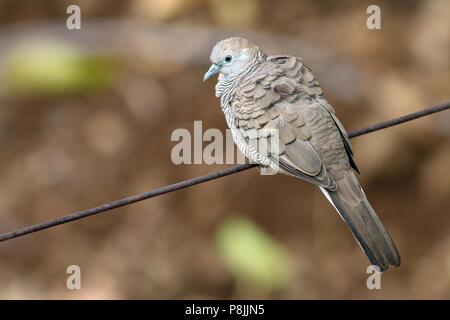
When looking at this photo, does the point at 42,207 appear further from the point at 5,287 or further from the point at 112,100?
the point at 112,100

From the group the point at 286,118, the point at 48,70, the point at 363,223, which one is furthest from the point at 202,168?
the point at 363,223

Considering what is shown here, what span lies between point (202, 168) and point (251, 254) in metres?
1.66

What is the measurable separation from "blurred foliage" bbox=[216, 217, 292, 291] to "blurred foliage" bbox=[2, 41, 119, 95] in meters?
2.01

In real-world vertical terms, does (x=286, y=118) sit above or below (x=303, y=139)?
above

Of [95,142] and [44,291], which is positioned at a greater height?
[95,142]

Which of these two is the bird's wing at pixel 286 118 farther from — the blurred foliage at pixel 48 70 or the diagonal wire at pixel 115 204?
the blurred foliage at pixel 48 70

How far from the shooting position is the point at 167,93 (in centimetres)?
823

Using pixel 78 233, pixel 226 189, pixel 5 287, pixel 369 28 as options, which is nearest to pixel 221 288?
pixel 226 189

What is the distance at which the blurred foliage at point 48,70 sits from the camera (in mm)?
5676

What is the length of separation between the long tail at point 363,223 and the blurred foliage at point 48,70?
2802 millimetres

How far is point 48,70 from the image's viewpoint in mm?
5707

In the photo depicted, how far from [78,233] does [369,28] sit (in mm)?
4439

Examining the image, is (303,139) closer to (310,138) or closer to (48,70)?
(310,138)

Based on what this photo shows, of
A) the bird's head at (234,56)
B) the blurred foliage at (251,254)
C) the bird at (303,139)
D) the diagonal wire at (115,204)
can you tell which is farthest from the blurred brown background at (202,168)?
the diagonal wire at (115,204)
